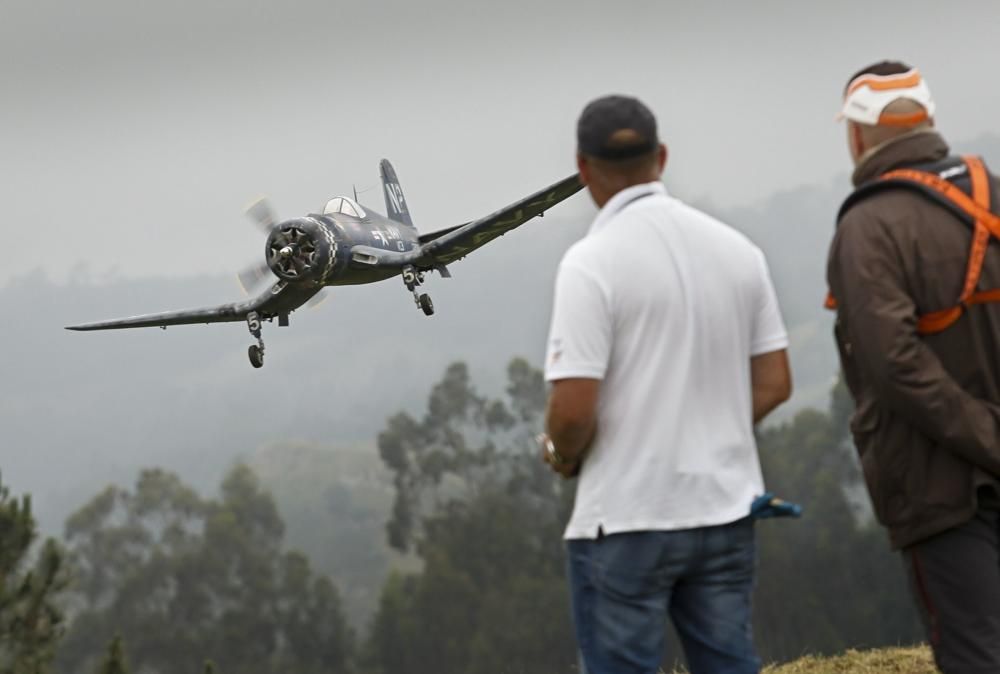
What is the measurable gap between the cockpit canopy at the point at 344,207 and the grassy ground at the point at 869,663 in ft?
29.7

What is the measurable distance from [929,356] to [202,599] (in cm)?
11796

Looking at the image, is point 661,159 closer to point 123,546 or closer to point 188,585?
point 188,585

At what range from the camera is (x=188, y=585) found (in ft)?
390

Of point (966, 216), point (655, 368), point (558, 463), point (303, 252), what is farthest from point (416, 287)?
point (655, 368)

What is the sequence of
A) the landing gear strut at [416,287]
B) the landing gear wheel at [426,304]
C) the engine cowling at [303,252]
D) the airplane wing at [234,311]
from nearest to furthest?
the landing gear wheel at [426,304]
the landing gear strut at [416,287]
the airplane wing at [234,311]
the engine cowling at [303,252]

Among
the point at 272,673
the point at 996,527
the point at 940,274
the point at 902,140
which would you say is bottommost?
the point at 272,673

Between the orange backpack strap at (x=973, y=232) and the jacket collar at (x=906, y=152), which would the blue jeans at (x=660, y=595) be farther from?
the jacket collar at (x=906, y=152)

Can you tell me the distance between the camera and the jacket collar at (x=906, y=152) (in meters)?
5.58

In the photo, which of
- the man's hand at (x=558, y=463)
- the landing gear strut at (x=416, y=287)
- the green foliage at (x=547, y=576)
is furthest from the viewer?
the green foliage at (x=547, y=576)

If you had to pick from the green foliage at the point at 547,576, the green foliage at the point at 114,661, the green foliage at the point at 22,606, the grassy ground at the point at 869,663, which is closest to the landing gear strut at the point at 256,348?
the grassy ground at the point at 869,663

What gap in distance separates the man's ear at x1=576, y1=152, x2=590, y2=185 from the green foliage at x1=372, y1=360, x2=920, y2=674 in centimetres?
9729

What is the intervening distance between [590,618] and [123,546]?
130 meters

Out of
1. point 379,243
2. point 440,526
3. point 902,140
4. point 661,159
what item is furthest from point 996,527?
point 440,526

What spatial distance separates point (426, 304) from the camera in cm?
1375
